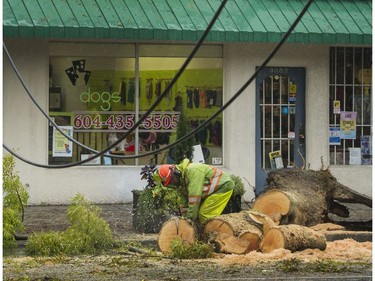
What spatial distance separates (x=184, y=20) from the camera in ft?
64.7

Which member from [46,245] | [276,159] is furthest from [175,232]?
[276,159]

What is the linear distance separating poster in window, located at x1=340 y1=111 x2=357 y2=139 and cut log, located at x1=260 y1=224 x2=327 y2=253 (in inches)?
299

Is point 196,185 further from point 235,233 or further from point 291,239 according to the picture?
point 291,239

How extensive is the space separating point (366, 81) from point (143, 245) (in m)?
8.20

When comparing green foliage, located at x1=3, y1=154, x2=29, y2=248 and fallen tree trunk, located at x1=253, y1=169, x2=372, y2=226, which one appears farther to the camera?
fallen tree trunk, located at x1=253, y1=169, x2=372, y2=226

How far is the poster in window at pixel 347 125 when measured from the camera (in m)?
21.5

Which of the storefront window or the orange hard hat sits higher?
the storefront window

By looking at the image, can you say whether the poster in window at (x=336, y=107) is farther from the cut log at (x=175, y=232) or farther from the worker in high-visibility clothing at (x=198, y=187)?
the cut log at (x=175, y=232)

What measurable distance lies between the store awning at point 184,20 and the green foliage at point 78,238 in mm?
5026

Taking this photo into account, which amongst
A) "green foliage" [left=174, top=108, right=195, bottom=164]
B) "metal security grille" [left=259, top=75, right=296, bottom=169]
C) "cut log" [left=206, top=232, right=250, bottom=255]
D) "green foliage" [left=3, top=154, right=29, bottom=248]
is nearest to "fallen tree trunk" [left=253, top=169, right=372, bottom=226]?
"cut log" [left=206, top=232, right=250, bottom=255]

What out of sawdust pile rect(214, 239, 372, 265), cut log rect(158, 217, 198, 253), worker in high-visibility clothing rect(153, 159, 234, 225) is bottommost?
sawdust pile rect(214, 239, 372, 265)

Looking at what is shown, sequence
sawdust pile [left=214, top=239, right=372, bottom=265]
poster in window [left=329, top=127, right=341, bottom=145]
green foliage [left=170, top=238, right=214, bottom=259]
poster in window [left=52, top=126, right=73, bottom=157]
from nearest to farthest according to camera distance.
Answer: sawdust pile [left=214, top=239, right=372, bottom=265] < green foliage [left=170, top=238, right=214, bottom=259] < poster in window [left=52, top=126, right=73, bottom=157] < poster in window [left=329, top=127, right=341, bottom=145]

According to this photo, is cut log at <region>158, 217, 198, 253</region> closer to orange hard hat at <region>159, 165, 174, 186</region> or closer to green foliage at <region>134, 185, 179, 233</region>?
orange hard hat at <region>159, 165, 174, 186</region>

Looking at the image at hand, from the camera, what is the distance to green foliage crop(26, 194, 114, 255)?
46.7 ft
